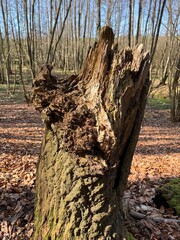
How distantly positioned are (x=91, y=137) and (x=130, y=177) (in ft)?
7.98

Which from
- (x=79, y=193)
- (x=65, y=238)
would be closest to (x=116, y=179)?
(x=79, y=193)

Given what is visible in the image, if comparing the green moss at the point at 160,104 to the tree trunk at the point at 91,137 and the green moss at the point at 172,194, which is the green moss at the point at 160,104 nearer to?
the green moss at the point at 172,194

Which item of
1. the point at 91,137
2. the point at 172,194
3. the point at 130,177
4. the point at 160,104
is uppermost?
the point at 91,137

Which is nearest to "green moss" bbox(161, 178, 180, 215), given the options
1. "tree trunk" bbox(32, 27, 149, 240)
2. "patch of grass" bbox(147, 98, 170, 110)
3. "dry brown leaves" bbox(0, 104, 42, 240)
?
"tree trunk" bbox(32, 27, 149, 240)

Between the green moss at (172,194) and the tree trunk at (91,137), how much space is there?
1277 millimetres

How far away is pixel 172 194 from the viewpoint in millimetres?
3129

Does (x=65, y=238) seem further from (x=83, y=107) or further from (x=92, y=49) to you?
(x=92, y=49)

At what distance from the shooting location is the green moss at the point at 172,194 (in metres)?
3.01

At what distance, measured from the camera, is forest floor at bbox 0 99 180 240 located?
97.9 inches

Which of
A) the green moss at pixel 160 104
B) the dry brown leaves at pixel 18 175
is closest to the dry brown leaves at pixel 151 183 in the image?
the dry brown leaves at pixel 18 175

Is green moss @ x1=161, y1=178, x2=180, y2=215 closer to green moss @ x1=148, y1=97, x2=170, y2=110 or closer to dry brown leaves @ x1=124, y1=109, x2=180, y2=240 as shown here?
dry brown leaves @ x1=124, y1=109, x2=180, y2=240

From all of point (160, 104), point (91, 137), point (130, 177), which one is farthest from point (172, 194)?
point (160, 104)

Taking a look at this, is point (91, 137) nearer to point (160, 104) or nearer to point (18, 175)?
point (18, 175)

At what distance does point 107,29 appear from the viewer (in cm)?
174
